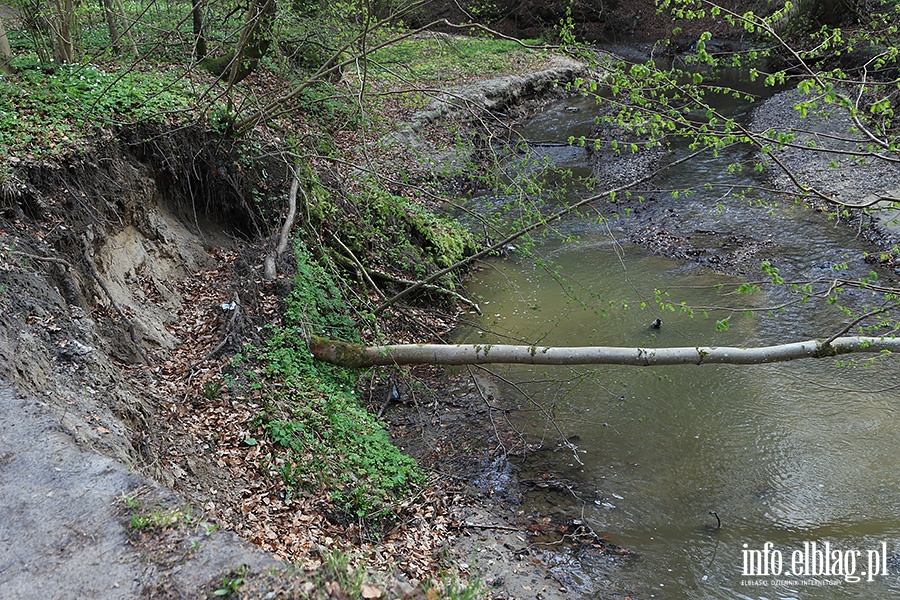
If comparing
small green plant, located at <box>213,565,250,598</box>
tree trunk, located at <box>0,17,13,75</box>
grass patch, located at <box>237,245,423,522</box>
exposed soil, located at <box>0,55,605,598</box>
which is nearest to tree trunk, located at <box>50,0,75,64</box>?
tree trunk, located at <box>0,17,13,75</box>

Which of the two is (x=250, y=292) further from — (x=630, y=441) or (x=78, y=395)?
(x=630, y=441)

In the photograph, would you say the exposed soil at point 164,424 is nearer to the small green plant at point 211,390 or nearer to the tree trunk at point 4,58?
the small green plant at point 211,390

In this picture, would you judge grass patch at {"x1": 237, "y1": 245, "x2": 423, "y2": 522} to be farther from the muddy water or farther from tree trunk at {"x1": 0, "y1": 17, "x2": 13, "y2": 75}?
tree trunk at {"x1": 0, "y1": 17, "x2": 13, "y2": 75}

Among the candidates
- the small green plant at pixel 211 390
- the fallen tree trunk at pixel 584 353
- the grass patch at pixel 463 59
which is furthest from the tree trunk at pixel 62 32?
the grass patch at pixel 463 59

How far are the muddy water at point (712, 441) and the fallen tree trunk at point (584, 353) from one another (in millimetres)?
539

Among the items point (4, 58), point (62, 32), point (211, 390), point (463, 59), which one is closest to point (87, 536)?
point (211, 390)

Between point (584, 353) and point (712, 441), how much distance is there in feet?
6.90

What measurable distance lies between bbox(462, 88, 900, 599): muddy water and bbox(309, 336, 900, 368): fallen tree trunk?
54 centimetres

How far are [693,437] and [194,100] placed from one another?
7.95 meters

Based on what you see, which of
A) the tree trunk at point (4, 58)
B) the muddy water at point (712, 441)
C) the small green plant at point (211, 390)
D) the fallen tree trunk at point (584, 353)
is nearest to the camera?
the muddy water at point (712, 441)

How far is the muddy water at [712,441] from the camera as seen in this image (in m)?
5.48

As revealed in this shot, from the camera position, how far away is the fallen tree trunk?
5594 mm

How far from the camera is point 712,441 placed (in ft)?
22.9

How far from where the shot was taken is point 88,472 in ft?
12.8
